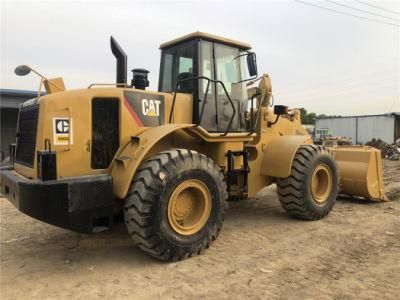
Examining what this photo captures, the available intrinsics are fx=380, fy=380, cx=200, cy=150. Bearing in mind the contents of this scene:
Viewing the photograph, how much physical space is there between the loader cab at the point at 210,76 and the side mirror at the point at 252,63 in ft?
0.54

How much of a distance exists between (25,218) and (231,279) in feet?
14.3

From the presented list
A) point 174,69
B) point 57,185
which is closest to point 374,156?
point 174,69

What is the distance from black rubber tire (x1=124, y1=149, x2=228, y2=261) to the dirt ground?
191mm

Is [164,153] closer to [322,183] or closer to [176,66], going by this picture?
[176,66]

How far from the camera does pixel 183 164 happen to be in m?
4.44

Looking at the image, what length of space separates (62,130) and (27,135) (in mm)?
790

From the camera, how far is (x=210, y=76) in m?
5.56

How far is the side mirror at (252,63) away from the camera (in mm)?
5891

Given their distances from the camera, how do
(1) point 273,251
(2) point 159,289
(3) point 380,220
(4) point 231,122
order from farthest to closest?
(3) point 380,220
(4) point 231,122
(1) point 273,251
(2) point 159,289

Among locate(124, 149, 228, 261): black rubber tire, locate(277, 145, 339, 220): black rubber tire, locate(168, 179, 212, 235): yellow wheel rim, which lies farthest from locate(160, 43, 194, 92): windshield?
locate(277, 145, 339, 220): black rubber tire

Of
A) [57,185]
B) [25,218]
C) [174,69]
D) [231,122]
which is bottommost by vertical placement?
[25,218]

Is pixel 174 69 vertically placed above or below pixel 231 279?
above

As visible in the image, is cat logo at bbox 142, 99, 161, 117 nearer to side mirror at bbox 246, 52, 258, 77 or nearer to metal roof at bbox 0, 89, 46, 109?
side mirror at bbox 246, 52, 258, 77

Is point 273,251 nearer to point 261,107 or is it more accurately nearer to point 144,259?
point 144,259
